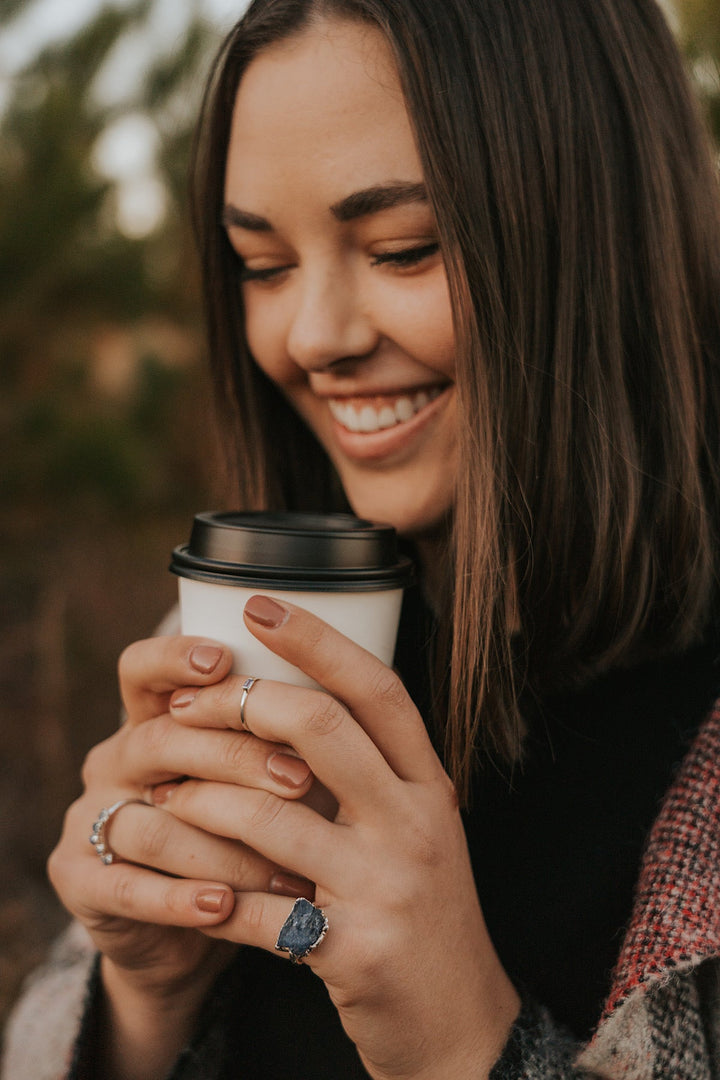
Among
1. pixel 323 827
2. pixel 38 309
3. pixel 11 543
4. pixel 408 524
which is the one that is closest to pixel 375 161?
pixel 408 524

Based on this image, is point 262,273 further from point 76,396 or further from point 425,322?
point 76,396

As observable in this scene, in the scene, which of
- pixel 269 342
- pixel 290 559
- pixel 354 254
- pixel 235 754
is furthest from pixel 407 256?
pixel 235 754

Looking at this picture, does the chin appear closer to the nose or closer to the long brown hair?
the long brown hair

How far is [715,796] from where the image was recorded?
112 centimetres

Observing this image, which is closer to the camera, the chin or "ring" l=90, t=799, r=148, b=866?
"ring" l=90, t=799, r=148, b=866

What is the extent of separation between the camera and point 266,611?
97cm

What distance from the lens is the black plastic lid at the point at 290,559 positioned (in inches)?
39.5

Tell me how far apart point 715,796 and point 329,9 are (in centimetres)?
112

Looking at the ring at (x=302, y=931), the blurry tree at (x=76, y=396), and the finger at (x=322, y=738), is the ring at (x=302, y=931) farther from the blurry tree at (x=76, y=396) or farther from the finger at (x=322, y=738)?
the blurry tree at (x=76, y=396)

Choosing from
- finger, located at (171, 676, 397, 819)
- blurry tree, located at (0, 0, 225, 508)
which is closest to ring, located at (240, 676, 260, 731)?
finger, located at (171, 676, 397, 819)

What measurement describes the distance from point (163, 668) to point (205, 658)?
6 centimetres

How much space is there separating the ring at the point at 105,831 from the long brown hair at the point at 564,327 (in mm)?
420

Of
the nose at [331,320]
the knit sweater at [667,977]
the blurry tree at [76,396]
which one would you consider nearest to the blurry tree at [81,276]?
the blurry tree at [76,396]

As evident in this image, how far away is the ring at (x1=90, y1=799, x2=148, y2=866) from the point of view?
1153mm
